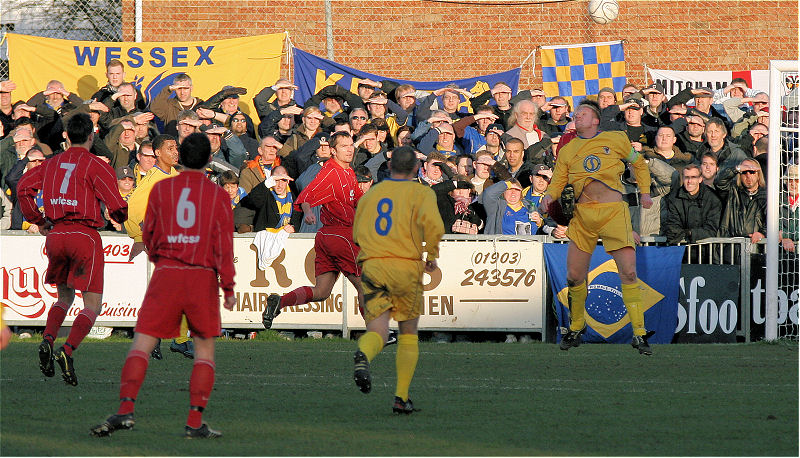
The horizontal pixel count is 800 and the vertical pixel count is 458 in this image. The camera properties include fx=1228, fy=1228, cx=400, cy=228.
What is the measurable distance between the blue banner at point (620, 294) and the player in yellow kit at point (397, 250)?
20.9ft

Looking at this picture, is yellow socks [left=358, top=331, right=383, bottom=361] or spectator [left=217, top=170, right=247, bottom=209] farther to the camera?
spectator [left=217, top=170, right=247, bottom=209]

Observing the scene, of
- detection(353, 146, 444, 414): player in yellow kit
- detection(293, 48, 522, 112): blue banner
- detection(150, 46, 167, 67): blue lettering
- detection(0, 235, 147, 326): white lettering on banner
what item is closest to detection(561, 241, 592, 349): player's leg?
detection(353, 146, 444, 414): player in yellow kit

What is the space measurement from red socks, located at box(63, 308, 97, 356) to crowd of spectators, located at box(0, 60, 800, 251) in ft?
16.9

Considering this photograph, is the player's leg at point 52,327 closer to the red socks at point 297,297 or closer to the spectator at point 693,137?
the red socks at point 297,297

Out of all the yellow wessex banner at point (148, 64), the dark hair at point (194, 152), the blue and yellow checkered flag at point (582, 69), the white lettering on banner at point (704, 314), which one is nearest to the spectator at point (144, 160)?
the yellow wessex banner at point (148, 64)

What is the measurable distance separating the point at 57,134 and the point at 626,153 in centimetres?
900

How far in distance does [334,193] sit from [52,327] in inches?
120

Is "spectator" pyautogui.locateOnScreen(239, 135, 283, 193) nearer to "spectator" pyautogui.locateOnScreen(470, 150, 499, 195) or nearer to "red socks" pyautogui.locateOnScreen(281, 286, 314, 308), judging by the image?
"spectator" pyautogui.locateOnScreen(470, 150, 499, 195)

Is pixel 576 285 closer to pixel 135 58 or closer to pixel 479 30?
pixel 135 58

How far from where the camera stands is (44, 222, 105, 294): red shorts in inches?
396

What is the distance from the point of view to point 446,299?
15.0 m

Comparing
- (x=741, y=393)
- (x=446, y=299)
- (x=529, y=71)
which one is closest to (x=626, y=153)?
(x=741, y=393)

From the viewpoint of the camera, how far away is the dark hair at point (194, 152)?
A: 7277mm

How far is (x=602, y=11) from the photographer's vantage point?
2358 centimetres
